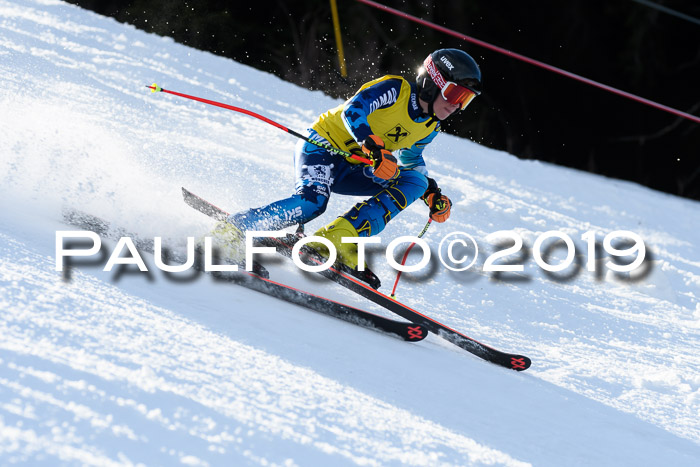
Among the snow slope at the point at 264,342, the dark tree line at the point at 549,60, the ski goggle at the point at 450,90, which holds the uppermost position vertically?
the dark tree line at the point at 549,60

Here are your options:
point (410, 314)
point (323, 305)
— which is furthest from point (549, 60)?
point (323, 305)

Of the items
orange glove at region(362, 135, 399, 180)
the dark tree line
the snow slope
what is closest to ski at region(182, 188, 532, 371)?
the snow slope

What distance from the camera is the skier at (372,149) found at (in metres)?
3.29

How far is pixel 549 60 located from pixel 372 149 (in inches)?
487

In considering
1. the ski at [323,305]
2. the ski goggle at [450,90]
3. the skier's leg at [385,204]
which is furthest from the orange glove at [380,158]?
the ski at [323,305]

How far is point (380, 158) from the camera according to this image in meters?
3.16

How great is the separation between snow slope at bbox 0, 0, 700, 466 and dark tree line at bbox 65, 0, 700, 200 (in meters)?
6.76

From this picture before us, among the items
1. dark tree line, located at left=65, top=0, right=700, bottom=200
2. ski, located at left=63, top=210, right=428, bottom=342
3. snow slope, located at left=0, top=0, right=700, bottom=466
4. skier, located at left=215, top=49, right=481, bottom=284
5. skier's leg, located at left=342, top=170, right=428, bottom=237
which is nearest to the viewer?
snow slope, located at left=0, top=0, right=700, bottom=466

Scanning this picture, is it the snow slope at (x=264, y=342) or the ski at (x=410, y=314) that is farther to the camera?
the ski at (x=410, y=314)

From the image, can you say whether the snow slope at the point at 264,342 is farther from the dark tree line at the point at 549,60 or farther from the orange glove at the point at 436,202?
the dark tree line at the point at 549,60

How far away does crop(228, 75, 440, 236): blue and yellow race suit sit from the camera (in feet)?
10.9

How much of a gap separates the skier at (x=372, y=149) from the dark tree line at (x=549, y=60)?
338 inches

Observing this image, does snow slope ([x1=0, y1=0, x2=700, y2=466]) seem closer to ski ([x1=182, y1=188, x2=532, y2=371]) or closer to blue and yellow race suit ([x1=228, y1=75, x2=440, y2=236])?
ski ([x1=182, y1=188, x2=532, y2=371])

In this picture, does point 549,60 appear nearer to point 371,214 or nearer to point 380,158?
point 371,214
